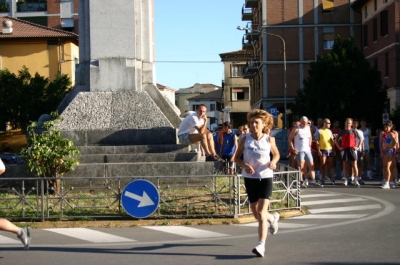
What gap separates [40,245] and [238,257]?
121 inches

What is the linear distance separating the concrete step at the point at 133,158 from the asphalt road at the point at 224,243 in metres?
3.02

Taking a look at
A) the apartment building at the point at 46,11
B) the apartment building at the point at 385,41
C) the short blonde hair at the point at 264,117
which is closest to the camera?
the short blonde hair at the point at 264,117

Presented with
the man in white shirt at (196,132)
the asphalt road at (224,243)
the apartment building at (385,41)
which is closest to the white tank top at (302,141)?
the man in white shirt at (196,132)

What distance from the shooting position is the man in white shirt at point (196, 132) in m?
15.8

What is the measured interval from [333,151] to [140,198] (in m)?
10.6

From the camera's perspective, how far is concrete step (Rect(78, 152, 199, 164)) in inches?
613

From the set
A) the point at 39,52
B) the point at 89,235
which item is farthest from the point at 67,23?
the point at 89,235

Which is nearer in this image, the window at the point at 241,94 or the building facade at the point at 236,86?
the building facade at the point at 236,86

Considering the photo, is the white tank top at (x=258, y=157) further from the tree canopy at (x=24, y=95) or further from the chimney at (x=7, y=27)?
the chimney at (x=7, y=27)

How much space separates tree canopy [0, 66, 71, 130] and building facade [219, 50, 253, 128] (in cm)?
4225

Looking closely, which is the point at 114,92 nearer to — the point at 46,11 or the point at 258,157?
the point at 258,157

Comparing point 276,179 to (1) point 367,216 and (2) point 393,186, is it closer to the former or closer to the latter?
(1) point 367,216

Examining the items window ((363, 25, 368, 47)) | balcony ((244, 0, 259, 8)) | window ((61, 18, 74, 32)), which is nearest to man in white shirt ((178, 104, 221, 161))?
window ((363, 25, 368, 47))

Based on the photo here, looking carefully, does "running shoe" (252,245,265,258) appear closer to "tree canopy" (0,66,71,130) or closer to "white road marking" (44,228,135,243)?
"white road marking" (44,228,135,243)
